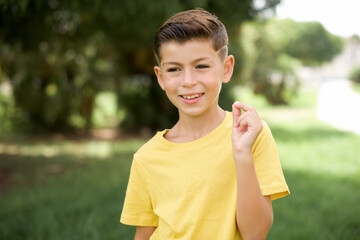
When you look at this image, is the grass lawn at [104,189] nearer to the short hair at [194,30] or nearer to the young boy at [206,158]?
the young boy at [206,158]

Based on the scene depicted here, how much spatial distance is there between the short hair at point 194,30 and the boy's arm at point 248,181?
0.29m

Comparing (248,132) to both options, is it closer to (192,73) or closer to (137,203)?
(192,73)

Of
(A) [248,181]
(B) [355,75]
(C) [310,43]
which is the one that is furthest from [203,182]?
(B) [355,75]

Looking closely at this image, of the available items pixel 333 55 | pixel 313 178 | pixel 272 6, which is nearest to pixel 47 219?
pixel 313 178

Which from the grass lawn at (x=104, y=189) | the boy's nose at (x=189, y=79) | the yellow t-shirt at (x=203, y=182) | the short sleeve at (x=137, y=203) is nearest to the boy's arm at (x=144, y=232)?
the short sleeve at (x=137, y=203)

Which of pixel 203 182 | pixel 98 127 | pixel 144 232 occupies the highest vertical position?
pixel 203 182

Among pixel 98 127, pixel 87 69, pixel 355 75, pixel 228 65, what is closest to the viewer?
pixel 228 65

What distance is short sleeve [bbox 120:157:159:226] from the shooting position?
170cm

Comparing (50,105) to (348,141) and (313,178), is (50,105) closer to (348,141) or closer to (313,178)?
(313,178)

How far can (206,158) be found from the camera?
1.52 metres

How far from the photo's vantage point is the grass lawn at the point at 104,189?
373 centimetres

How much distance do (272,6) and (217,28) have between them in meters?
5.23

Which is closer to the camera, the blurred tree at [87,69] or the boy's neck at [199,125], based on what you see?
the boy's neck at [199,125]

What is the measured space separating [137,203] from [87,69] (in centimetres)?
762
